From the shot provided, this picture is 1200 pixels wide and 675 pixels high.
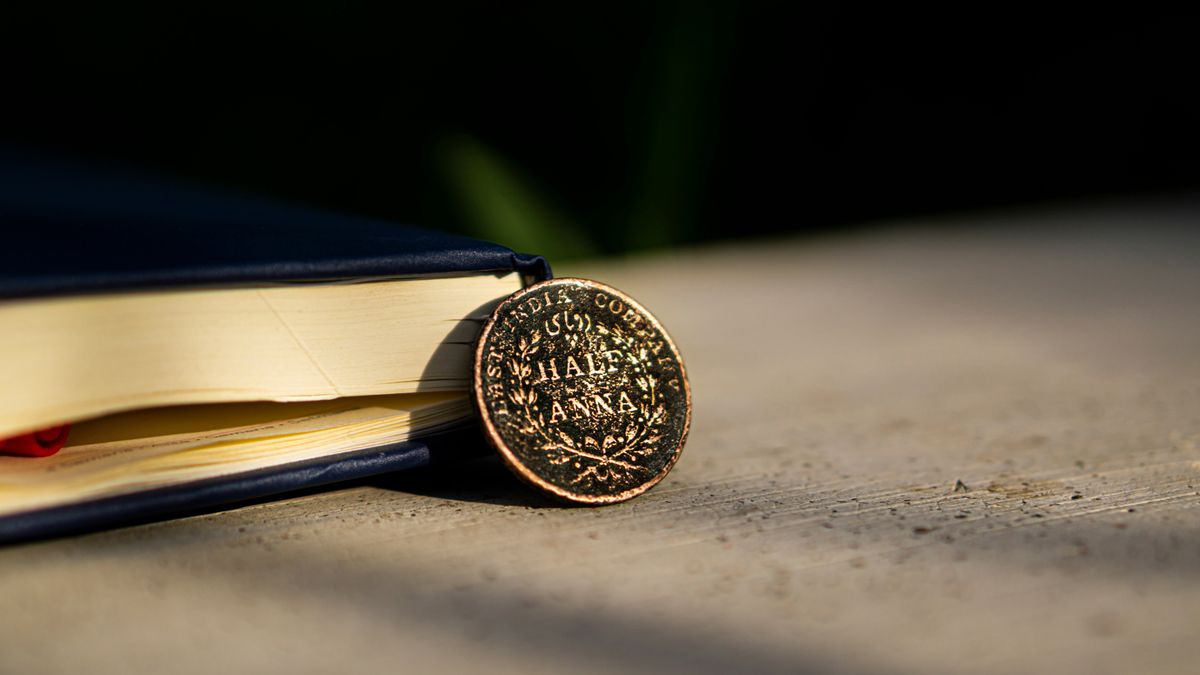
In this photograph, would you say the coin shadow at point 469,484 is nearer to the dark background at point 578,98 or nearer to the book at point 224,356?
the book at point 224,356

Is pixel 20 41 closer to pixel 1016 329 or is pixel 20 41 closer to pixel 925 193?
pixel 925 193

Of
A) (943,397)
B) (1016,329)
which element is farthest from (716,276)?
(943,397)

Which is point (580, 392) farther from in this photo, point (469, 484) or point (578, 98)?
point (578, 98)

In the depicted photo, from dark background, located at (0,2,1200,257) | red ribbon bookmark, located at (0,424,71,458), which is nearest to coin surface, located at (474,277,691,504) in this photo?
red ribbon bookmark, located at (0,424,71,458)

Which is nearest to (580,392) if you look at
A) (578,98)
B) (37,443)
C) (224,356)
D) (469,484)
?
(469,484)

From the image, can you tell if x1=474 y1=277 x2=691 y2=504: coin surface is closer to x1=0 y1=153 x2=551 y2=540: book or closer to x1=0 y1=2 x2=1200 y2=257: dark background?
x1=0 y1=153 x2=551 y2=540: book

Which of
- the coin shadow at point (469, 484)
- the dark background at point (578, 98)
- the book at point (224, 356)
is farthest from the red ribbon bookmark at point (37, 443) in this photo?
the dark background at point (578, 98)
